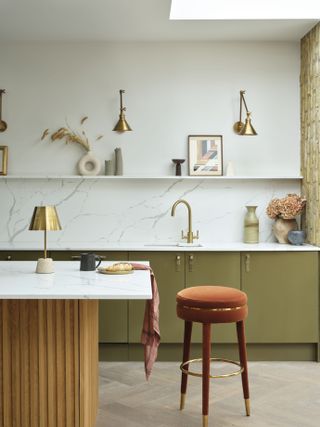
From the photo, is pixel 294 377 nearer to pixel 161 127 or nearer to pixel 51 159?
pixel 161 127

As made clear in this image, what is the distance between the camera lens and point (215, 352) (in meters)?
5.11

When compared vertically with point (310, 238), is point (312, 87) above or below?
above

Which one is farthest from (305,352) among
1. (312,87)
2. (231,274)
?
(312,87)

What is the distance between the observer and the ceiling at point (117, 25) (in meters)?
4.57

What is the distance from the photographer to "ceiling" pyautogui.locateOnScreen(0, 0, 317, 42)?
4566 mm

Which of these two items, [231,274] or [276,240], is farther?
[276,240]

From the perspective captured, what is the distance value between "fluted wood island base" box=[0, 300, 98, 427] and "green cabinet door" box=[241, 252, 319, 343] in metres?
2.23

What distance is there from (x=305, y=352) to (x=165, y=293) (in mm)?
1252

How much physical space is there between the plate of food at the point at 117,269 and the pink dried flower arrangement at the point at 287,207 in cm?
211

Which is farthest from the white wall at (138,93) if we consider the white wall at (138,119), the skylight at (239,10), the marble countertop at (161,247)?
the marble countertop at (161,247)

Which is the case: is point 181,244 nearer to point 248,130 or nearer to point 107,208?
point 107,208

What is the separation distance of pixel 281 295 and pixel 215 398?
49.6 inches

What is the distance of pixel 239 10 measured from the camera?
4902mm

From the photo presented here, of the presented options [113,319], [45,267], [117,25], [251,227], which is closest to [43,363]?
[45,267]
